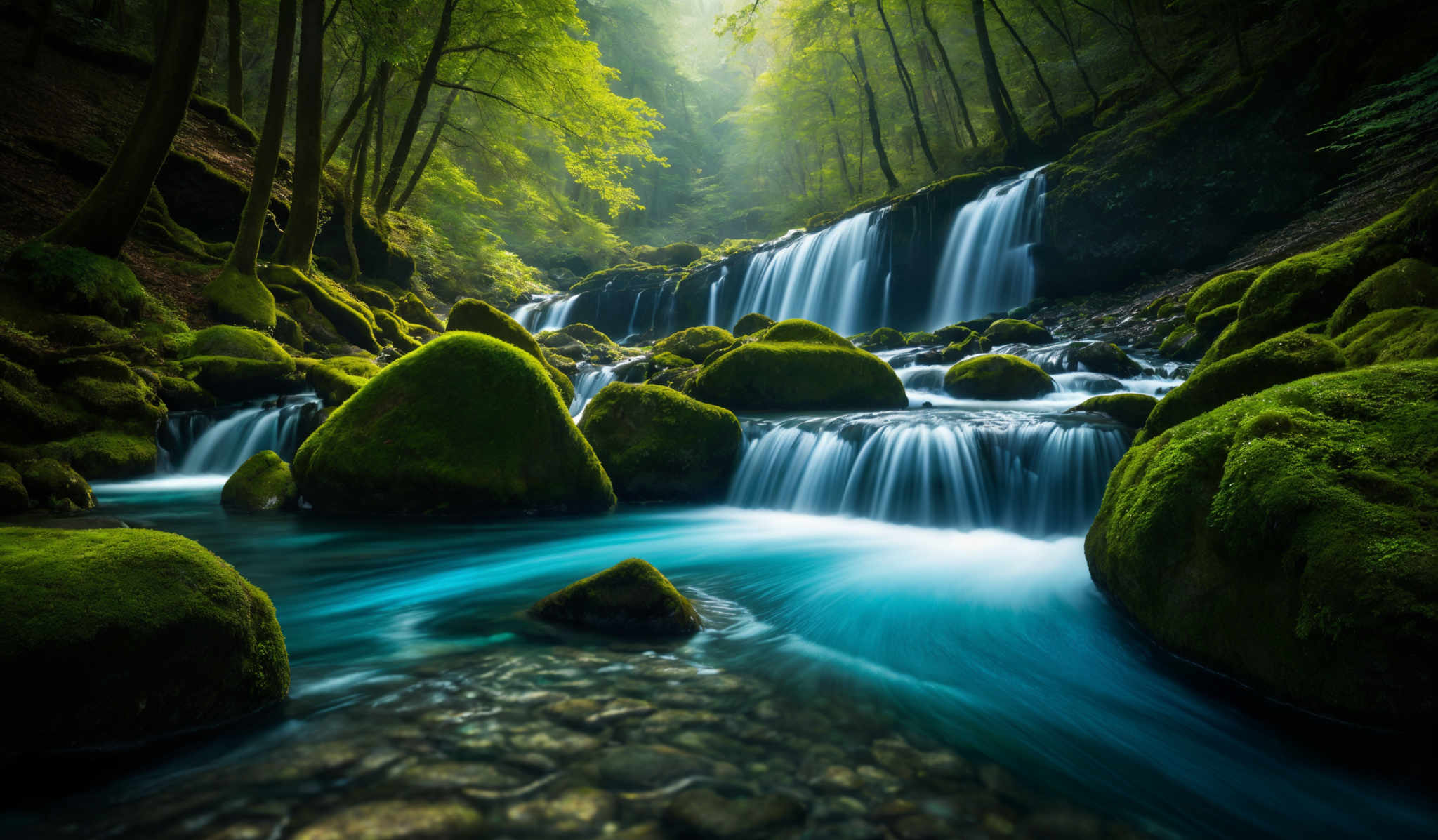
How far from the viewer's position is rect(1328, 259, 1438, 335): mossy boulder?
441cm

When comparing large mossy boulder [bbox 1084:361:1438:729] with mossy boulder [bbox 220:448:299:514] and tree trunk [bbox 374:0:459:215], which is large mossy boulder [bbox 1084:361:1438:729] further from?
tree trunk [bbox 374:0:459:215]

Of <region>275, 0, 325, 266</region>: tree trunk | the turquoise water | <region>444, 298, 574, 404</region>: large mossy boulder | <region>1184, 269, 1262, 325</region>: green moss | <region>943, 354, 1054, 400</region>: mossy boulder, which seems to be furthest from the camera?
<region>275, 0, 325, 266</region>: tree trunk

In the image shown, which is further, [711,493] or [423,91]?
[423,91]

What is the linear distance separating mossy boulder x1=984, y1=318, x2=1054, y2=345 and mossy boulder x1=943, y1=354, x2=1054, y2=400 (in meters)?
3.25

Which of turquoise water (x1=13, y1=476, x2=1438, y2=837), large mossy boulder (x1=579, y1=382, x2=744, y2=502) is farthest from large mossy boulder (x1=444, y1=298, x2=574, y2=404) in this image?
turquoise water (x1=13, y1=476, x2=1438, y2=837)

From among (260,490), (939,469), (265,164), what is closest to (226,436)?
(260,490)

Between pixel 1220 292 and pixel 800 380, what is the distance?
731 cm

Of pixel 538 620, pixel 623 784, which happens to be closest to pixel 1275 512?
pixel 623 784

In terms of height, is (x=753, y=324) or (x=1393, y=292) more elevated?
(x=753, y=324)

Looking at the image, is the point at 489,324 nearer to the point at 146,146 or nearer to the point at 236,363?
the point at 236,363

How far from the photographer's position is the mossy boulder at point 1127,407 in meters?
6.98

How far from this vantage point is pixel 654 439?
770 cm

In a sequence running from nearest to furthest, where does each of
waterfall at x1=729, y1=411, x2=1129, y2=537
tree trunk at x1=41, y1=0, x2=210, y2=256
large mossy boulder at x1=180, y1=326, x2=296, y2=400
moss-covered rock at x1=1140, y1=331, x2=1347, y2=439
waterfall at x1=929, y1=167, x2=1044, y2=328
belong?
moss-covered rock at x1=1140, y1=331, x2=1347, y2=439, waterfall at x1=729, y1=411, x2=1129, y2=537, tree trunk at x1=41, y1=0, x2=210, y2=256, large mossy boulder at x1=180, y1=326, x2=296, y2=400, waterfall at x1=929, y1=167, x2=1044, y2=328

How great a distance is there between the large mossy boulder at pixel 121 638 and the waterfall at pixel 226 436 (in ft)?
23.5
